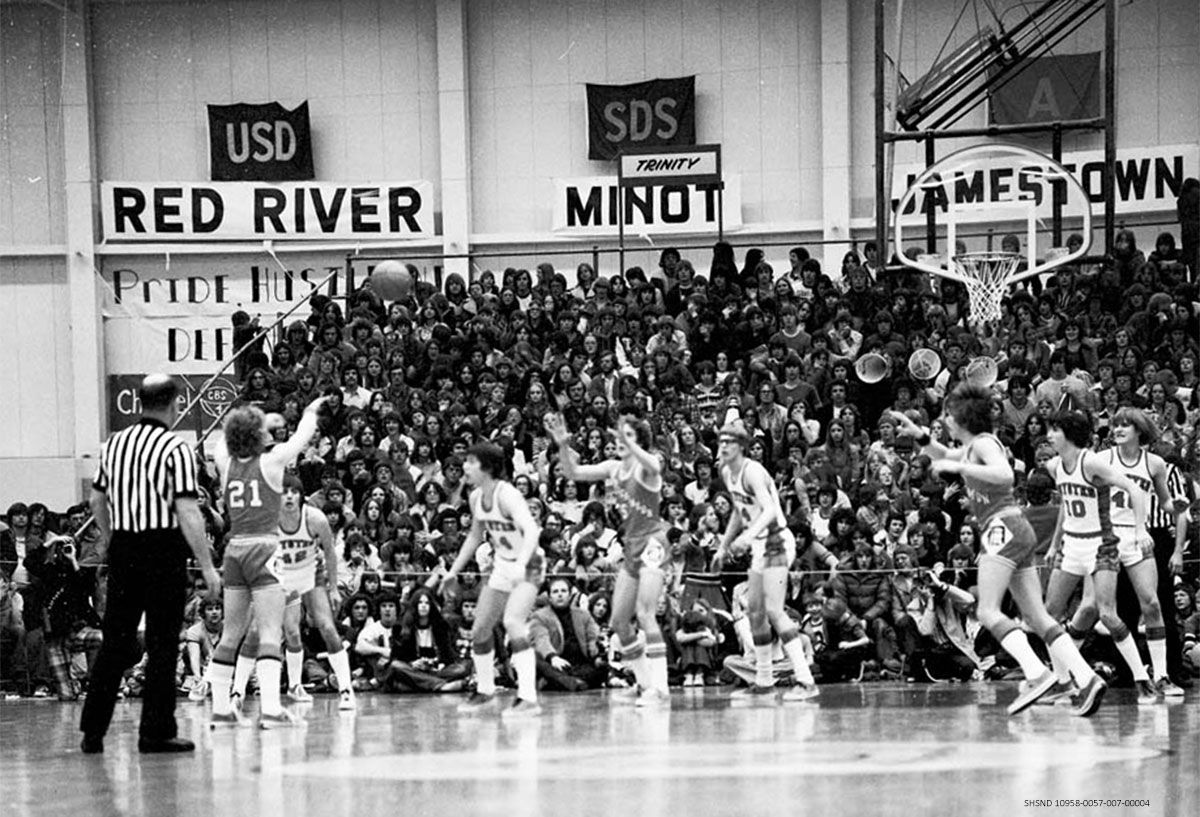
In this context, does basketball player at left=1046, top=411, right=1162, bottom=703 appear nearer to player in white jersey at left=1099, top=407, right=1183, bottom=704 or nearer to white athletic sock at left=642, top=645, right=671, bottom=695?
player in white jersey at left=1099, top=407, right=1183, bottom=704

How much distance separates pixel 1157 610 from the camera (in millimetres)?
13320

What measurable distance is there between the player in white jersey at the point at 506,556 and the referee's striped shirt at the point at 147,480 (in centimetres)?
271

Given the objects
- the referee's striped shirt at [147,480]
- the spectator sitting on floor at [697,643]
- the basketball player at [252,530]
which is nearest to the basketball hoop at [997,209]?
the spectator sitting on floor at [697,643]

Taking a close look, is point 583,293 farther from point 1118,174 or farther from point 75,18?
point 75,18

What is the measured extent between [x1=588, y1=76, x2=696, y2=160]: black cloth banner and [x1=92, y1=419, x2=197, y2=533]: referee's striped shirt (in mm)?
16552

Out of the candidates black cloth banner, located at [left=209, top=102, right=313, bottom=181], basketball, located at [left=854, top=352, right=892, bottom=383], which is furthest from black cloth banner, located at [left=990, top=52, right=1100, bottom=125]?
black cloth banner, located at [left=209, top=102, right=313, bottom=181]

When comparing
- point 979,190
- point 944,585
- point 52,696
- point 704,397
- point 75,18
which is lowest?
point 52,696

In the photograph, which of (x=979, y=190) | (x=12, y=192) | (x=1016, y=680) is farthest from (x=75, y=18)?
(x=1016, y=680)

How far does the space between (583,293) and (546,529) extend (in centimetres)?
668

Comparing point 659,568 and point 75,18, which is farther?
point 75,18

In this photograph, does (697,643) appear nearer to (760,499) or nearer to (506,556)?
(760,499)

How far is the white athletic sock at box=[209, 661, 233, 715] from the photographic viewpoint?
12734mm

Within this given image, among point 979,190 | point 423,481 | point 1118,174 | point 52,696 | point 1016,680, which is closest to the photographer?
point 1016,680

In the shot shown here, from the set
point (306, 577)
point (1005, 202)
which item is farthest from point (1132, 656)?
point (1005, 202)
